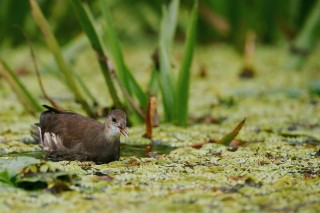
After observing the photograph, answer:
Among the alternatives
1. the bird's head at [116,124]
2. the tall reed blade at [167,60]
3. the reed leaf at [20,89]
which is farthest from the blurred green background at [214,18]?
the bird's head at [116,124]

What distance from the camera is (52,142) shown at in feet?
13.2

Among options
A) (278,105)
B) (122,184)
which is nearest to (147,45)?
(278,105)

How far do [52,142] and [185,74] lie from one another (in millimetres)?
1062

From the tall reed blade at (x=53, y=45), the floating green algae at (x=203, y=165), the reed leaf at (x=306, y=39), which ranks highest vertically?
the reed leaf at (x=306, y=39)

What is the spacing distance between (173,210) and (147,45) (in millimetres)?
5188

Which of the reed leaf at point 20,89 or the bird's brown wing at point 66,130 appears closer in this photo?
the bird's brown wing at point 66,130

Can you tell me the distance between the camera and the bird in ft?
12.4

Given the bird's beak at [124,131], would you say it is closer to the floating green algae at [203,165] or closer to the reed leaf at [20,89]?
the floating green algae at [203,165]

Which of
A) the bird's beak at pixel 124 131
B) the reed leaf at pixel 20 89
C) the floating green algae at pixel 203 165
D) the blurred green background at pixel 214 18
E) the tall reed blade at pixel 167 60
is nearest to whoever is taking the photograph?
the floating green algae at pixel 203 165

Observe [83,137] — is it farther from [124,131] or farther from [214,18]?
[214,18]

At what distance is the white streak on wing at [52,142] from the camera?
3943mm

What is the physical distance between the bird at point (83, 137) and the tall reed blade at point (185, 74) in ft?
2.86

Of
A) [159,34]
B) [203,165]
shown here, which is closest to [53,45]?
[159,34]

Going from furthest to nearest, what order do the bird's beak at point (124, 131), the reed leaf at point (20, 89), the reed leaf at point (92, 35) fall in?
the reed leaf at point (20, 89) → the reed leaf at point (92, 35) → the bird's beak at point (124, 131)
